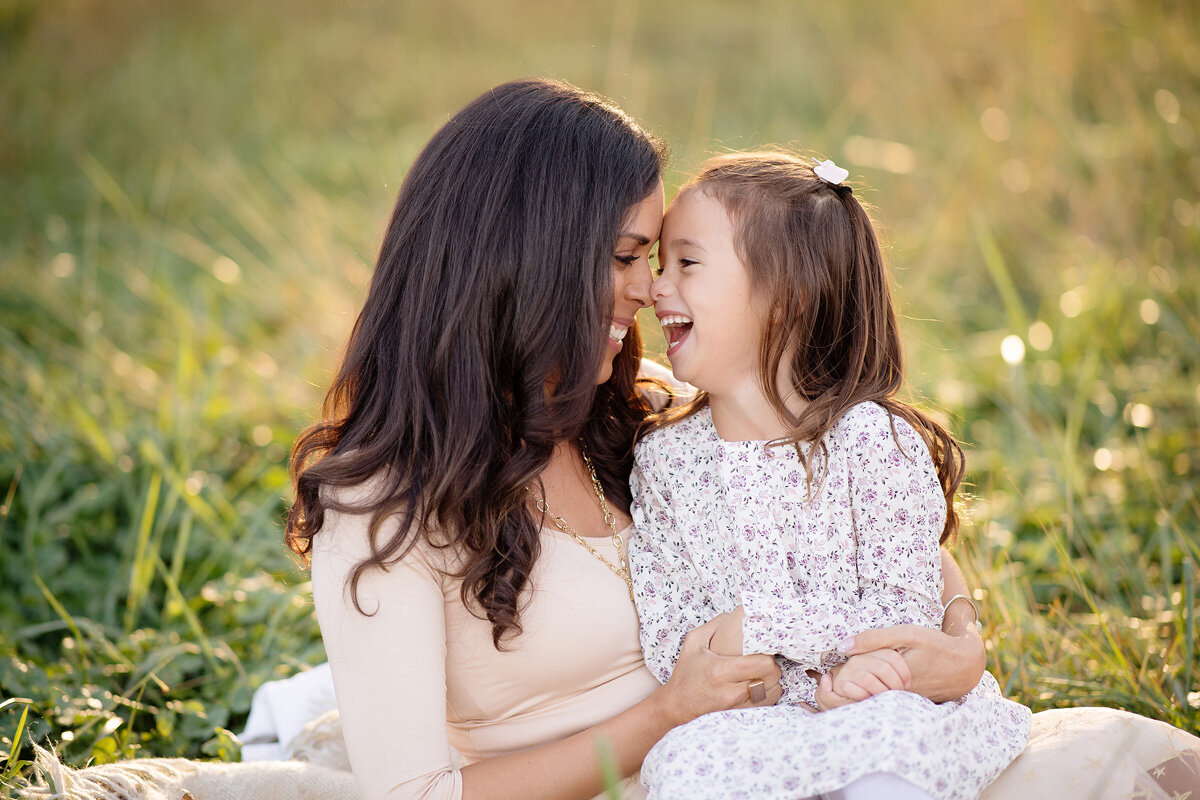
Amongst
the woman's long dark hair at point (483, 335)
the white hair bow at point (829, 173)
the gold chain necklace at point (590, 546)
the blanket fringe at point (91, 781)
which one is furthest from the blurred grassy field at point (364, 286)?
the white hair bow at point (829, 173)

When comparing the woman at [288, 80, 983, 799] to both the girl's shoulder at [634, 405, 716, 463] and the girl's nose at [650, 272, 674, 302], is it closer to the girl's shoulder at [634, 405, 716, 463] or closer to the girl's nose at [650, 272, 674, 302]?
the girl's nose at [650, 272, 674, 302]

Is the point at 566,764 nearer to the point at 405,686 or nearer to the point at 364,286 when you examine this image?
the point at 405,686

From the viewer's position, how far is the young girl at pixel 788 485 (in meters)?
1.67

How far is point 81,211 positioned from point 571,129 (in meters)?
6.29

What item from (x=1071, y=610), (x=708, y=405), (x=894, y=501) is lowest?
(x=1071, y=610)

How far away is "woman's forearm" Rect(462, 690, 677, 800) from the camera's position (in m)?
1.74

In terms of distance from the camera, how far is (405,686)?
164 cm

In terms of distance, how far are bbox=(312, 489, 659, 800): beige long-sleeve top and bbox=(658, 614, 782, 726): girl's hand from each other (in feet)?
0.50

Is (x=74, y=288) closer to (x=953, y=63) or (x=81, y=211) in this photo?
(x=81, y=211)

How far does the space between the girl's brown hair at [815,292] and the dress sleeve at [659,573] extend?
286 millimetres

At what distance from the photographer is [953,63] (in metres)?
6.16

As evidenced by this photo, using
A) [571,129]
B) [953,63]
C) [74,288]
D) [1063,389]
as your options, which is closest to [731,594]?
[571,129]

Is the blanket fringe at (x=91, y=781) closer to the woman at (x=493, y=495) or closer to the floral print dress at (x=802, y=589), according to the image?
the woman at (x=493, y=495)

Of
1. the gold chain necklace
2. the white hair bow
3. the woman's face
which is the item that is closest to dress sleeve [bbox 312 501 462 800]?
the gold chain necklace
